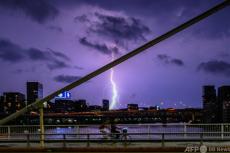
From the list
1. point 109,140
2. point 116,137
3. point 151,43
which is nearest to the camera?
point 151,43

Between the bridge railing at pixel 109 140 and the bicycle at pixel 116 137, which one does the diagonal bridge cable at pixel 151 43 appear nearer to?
the bridge railing at pixel 109 140

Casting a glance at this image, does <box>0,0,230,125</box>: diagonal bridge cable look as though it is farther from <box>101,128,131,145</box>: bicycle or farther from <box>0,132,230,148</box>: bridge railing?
<box>101,128,131,145</box>: bicycle

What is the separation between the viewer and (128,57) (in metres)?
24.4

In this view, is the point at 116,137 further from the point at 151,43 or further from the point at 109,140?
the point at 151,43

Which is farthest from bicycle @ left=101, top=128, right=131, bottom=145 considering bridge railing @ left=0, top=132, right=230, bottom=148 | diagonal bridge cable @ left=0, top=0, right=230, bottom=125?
diagonal bridge cable @ left=0, top=0, right=230, bottom=125

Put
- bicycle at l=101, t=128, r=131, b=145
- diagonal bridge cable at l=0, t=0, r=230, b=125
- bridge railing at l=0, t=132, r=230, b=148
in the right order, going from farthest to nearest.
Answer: bicycle at l=101, t=128, r=131, b=145 → bridge railing at l=0, t=132, r=230, b=148 → diagonal bridge cable at l=0, t=0, r=230, b=125

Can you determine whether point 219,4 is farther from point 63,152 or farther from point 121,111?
point 121,111

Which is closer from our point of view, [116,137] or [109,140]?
[109,140]

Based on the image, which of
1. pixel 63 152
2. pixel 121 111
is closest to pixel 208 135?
pixel 63 152

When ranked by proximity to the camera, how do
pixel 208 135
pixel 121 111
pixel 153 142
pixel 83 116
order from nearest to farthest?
pixel 153 142
pixel 208 135
pixel 121 111
pixel 83 116

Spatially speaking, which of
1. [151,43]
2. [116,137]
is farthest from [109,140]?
[151,43]

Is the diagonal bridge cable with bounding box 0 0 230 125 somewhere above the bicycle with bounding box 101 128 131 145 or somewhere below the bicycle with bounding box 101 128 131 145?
above

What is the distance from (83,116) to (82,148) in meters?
→ 90.4

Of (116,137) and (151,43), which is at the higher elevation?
(151,43)
